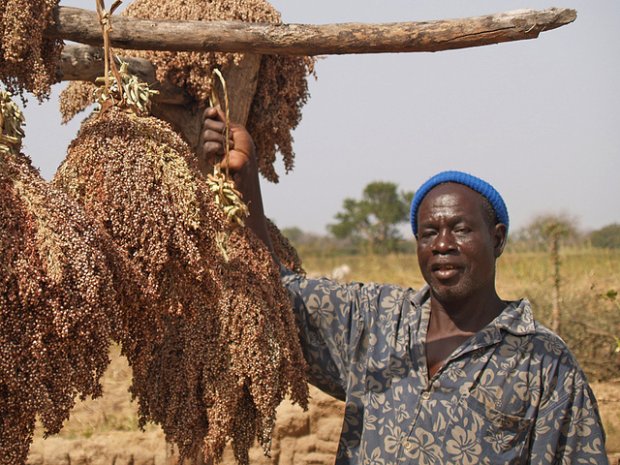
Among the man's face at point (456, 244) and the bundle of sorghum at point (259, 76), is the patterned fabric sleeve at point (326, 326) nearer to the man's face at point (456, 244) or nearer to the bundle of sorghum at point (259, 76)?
the man's face at point (456, 244)

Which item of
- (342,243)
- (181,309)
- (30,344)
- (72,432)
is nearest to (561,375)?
(181,309)

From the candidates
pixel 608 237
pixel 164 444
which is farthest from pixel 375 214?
pixel 164 444

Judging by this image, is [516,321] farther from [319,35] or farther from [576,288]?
[576,288]

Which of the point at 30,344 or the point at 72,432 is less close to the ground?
the point at 30,344

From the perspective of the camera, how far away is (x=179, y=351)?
249cm

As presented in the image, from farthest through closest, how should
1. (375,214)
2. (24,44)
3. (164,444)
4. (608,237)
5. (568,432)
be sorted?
(375,214), (608,237), (164,444), (568,432), (24,44)

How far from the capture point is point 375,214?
36.0 meters

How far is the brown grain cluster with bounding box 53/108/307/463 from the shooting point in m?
1.79

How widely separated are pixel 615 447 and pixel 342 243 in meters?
32.7

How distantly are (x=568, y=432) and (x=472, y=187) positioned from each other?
2.81 feet

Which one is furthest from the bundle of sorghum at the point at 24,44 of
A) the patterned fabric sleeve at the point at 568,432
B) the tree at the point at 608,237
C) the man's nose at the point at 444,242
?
the tree at the point at 608,237

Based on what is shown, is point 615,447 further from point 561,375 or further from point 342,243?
point 342,243

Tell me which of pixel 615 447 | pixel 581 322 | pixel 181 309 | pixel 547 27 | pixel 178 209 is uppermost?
pixel 547 27

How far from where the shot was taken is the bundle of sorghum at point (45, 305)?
1.53 metres
